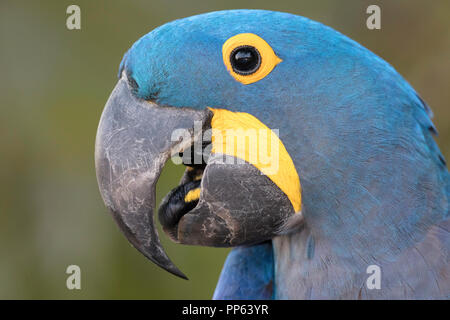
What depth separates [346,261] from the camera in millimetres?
1409

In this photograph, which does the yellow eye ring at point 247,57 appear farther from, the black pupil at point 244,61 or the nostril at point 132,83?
the nostril at point 132,83

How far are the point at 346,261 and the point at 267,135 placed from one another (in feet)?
1.30

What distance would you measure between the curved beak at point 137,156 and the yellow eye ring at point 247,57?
0.46 feet

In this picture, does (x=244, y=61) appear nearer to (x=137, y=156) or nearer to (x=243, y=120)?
(x=243, y=120)

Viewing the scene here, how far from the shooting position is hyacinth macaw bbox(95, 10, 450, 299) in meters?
1.36

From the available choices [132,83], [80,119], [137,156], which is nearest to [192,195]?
[137,156]

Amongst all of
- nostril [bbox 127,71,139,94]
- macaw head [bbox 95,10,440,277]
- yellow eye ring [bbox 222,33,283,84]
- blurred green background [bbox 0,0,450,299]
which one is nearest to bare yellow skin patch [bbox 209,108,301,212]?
macaw head [bbox 95,10,440,277]

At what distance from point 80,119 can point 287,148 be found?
2.09 m

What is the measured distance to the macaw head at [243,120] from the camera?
Answer: 1.36 metres

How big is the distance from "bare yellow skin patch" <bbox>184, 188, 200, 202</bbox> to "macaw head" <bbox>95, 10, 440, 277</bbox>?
0.24ft

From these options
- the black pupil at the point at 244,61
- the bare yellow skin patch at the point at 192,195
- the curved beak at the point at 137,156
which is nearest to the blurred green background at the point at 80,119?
the bare yellow skin patch at the point at 192,195
